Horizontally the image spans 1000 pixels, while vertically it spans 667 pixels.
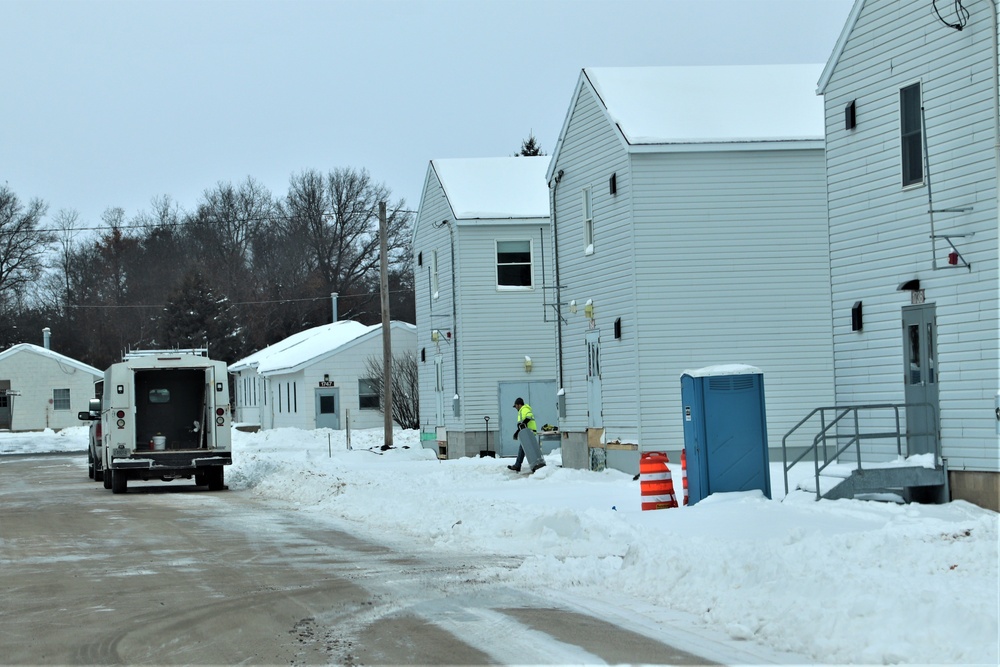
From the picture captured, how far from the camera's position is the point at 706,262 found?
2616 centimetres

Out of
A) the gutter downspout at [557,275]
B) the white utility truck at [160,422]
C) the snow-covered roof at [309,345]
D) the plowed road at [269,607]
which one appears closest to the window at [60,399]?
the snow-covered roof at [309,345]

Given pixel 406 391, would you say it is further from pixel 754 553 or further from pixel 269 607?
pixel 754 553

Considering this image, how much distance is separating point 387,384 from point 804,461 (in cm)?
1790

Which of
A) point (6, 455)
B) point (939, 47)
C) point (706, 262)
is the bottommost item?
point (6, 455)

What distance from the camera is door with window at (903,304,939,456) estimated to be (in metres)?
17.6

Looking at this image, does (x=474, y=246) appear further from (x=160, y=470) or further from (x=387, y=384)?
(x=160, y=470)

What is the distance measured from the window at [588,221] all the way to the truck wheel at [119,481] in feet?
37.8

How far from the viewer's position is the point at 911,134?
60.1ft

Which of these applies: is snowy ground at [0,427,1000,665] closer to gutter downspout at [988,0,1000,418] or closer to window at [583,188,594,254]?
gutter downspout at [988,0,1000,418]

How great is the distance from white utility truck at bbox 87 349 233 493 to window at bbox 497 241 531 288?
10447mm

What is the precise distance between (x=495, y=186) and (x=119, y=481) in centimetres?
1611

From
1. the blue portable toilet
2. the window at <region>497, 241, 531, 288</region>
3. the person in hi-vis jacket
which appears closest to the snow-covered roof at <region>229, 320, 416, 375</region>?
the window at <region>497, 241, 531, 288</region>

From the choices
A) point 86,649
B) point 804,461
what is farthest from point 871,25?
point 86,649

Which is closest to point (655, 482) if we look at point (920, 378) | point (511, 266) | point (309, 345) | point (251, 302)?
point (920, 378)
